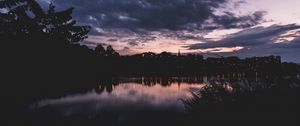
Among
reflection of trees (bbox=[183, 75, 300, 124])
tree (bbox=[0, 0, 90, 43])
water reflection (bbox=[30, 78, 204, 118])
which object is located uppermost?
tree (bbox=[0, 0, 90, 43])

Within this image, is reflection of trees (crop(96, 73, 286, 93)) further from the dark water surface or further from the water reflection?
the water reflection

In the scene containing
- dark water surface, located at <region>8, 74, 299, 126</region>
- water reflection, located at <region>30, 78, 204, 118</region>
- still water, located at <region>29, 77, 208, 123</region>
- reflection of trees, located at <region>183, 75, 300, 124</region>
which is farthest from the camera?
water reflection, located at <region>30, 78, 204, 118</region>

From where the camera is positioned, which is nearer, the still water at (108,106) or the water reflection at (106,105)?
the still water at (108,106)

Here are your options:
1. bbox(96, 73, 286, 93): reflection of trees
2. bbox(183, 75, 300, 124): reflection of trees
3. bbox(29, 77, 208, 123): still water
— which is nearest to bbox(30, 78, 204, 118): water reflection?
bbox(29, 77, 208, 123): still water

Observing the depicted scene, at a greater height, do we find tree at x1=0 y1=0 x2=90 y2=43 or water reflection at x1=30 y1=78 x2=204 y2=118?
tree at x1=0 y1=0 x2=90 y2=43

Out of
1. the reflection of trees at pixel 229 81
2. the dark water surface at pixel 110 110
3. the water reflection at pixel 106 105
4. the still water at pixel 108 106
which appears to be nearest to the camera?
the reflection of trees at pixel 229 81

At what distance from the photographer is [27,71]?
101ft

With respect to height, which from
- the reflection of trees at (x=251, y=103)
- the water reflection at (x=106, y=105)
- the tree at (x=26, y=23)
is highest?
the tree at (x=26, y=23)

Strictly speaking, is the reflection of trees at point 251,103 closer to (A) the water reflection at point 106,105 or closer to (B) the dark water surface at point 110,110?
(B) the dark water surface at point 110,110

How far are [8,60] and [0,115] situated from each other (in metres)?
5.58

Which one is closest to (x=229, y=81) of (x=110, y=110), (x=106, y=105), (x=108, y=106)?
(x=110, y=110)

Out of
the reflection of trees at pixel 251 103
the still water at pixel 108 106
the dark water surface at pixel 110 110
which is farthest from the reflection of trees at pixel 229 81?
the still water at pixel 108 106

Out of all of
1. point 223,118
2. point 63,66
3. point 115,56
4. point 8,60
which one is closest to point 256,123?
point 223,118

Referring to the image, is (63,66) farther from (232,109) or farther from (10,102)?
(232,109)
